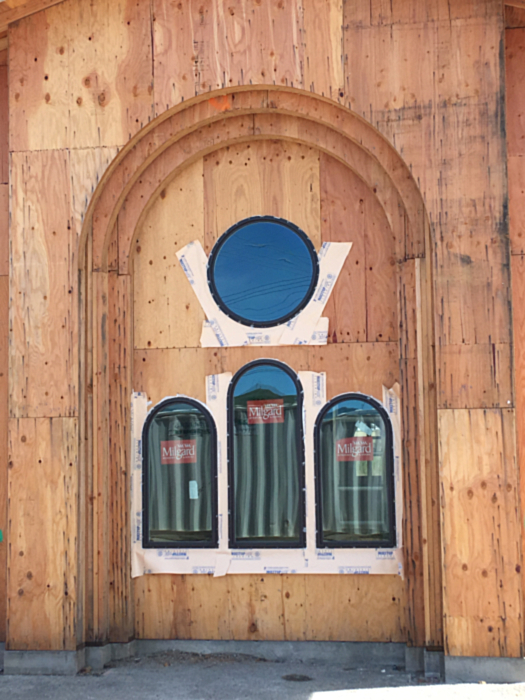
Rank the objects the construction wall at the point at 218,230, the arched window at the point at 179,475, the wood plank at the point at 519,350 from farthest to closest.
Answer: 1. the arched window at the point at 179,475
2. the wood plank at the point at 519,350
3. the construction wall at the point at 218,230

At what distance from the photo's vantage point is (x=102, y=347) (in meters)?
7.33

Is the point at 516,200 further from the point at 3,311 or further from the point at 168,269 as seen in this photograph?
the point at 3,311

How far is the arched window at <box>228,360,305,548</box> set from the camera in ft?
23.5

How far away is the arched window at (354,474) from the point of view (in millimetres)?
7047

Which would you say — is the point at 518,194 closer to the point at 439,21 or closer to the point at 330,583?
the point at 439,21

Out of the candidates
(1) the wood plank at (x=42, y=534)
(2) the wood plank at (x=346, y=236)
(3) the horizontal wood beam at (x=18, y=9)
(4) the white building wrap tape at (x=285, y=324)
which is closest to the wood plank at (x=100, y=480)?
(1) the wood plank at (x=42, y=534)

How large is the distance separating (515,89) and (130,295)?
3.85 metres

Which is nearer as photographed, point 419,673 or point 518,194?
point 419,673

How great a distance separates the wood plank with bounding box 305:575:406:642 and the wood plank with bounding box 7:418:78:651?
206 cm

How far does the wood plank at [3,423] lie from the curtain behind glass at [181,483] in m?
1.36

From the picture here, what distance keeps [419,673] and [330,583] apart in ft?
3.33

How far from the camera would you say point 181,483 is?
24.1 feet

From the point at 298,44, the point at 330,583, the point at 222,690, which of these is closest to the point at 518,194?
the point at 298,44

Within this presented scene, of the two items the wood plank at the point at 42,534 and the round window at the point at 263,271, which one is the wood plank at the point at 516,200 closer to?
the round window at the point at 263,271
